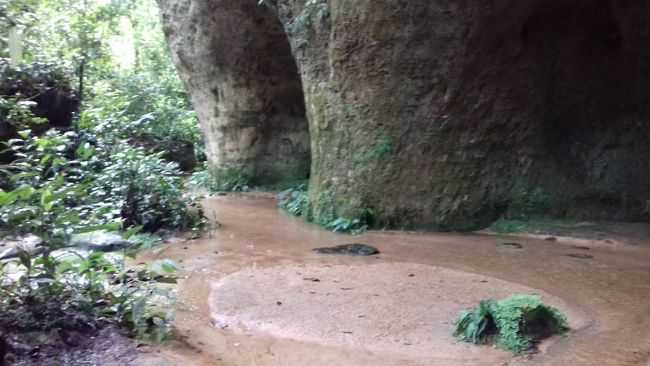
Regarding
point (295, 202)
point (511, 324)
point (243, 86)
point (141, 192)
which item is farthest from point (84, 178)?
point (243, 86)

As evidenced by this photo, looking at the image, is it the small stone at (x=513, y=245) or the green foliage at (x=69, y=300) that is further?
the small stone at (x=513, y=245)

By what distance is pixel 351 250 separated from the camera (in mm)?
7953

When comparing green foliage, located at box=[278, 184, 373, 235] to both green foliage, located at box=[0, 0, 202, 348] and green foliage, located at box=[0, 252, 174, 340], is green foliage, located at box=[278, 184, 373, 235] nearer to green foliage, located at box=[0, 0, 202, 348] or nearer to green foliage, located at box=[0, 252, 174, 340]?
green foliage, located at box=[0, 0, 202, 348]

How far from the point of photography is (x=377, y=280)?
6.30 meters

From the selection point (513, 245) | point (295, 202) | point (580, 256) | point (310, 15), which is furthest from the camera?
point (295, 202)

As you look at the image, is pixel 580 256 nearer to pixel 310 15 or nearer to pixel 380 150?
pixel 380 150

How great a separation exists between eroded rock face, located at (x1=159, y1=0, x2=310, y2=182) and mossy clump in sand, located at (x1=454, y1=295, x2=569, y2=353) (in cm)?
1129

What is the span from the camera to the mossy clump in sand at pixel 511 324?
4.24 m

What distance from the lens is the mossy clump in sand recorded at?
4.24m

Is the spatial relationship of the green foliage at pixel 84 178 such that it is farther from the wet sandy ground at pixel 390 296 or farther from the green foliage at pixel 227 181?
the green foliage at pixel 227 181

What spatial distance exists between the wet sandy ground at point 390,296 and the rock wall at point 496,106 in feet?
2.86

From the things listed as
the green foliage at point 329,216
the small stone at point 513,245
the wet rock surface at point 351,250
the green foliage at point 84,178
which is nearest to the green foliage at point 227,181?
the green foliage at point 84,178

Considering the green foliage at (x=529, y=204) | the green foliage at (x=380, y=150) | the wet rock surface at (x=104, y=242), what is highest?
the green foliage at (x=380, y=150)

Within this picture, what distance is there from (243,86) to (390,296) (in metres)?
10.6
